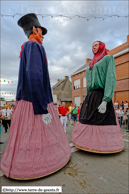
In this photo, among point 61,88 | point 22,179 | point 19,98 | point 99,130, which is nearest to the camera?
point 22,179

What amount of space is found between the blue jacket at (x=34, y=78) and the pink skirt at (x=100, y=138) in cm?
146

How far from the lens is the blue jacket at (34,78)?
6.22ft

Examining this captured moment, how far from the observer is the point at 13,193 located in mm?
1668

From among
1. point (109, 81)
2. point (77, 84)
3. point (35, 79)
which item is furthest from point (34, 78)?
point (77, 84)

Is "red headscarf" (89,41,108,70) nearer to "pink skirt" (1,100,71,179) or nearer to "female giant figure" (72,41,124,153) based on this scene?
"female giant figure" (72,41,124,153)

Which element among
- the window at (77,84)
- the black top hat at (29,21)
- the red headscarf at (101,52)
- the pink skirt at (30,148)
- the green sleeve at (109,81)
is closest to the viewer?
the pink skirt at (30,148)

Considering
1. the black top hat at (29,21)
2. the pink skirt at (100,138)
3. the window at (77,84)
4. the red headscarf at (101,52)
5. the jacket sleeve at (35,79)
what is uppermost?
the window at (77,84)

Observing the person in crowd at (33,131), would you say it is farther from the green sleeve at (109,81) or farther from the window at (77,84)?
the window at (77,84)

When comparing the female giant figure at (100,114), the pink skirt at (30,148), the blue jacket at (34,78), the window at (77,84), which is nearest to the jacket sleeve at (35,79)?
the blue jacket at (34,78)

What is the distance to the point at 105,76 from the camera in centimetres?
296

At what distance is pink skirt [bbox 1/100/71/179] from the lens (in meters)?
1.83

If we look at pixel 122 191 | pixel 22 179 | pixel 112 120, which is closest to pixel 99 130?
pixel 112 120

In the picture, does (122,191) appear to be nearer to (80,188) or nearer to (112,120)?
(80,188)

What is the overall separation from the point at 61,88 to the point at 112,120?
102 ft
